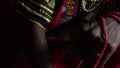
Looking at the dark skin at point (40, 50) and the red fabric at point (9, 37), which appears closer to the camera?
the dark skin at point (40, 50)

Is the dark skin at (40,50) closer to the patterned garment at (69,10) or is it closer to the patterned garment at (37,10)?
the patterned garment at (37,10)

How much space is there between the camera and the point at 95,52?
0.88 m

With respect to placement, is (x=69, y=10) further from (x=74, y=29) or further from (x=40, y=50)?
(x=40, y=50)

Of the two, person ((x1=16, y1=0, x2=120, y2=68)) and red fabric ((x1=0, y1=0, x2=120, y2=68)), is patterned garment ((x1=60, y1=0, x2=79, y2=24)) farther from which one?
red fabric ((x1=0, y1=0, x2=120, y2=68))

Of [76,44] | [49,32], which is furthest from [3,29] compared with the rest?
[76,44]

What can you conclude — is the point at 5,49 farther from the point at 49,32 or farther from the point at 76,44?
the point at 76,44

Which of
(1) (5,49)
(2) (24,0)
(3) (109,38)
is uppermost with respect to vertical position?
(2) (24,0)

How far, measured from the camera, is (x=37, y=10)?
841mm

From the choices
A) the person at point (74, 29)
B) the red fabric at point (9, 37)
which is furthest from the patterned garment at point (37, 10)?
the red fabric at point (9, 37)

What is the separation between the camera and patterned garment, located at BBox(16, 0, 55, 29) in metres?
0.84

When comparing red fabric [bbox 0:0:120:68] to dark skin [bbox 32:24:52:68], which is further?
red fabric [bbox 0:0:120:68]

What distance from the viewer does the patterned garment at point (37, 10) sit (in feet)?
2.75

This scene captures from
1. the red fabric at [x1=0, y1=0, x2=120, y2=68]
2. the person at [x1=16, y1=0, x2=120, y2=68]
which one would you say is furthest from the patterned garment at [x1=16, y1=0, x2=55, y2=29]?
the red fabric at [x1=0, y1=0, x2=120, y2=68]

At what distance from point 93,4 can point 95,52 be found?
201 millimetres
